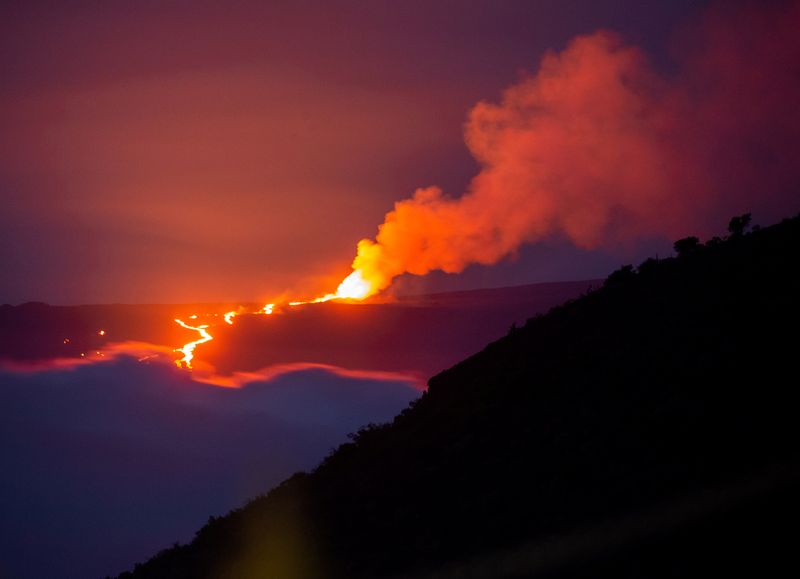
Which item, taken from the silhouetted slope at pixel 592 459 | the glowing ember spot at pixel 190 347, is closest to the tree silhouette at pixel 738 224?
the silhouetted slope at pixel 592 459

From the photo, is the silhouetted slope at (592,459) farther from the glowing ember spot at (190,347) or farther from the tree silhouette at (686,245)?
the glowing ember spot at (190,347)

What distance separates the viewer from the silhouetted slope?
979 cm

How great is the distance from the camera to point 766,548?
845 centimetres

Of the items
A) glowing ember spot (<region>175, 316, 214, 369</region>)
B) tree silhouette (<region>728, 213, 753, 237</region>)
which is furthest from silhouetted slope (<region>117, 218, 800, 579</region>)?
glowing ember spot (<region>175, 316, 214, 369</region>)

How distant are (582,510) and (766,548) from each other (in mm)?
2867

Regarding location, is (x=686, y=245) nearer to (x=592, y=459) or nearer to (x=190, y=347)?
(x=592, y=459)

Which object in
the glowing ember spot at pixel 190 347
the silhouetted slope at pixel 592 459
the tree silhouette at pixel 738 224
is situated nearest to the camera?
the silhouetted slope at pixel 592 459

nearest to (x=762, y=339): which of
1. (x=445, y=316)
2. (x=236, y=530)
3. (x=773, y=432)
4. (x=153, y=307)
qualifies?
(x=773, y=432)

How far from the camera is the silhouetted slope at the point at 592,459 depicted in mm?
9789

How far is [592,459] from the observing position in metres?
12.0

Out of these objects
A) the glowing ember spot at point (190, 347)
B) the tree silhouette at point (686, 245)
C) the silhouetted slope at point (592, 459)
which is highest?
the glowing ember spot at point (190, 347)

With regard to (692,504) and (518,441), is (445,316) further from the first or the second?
(692,504)

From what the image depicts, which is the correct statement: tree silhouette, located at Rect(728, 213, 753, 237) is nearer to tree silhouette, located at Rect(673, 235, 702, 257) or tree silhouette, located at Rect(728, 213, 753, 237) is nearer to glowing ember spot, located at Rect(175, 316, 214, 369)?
tree silhouette, located at Rect(673, 235, 702, 257)

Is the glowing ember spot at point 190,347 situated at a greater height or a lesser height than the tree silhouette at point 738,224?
greater
